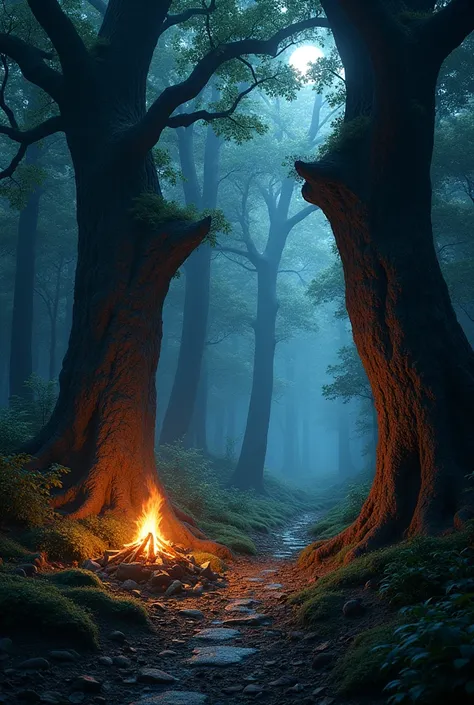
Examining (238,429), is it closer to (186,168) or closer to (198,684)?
(186,168)

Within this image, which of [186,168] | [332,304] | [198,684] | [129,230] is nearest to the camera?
[198,684]

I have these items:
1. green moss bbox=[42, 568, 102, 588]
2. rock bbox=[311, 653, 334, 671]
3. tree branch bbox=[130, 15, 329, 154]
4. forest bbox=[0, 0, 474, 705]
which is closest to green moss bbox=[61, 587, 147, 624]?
forest bbox=[0, 0, 474, 705]

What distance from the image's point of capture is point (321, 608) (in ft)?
15.4

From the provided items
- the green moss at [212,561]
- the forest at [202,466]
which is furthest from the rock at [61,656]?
the green moss at [212,561]

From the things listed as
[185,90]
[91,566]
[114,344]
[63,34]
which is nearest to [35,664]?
[91,566]

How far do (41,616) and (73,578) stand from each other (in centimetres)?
135

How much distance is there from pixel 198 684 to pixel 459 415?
404 cm

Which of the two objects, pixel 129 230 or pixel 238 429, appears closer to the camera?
pixel 129 230

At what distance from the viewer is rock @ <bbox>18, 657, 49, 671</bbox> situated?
10.6 feet

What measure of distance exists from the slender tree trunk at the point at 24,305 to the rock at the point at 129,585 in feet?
45.2

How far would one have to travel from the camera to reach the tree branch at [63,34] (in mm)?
8812

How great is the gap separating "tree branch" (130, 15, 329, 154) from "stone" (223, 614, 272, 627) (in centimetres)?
722

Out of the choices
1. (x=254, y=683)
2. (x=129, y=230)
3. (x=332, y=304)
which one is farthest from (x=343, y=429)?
(x=254, y=683)

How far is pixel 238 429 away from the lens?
6122 centimetres
